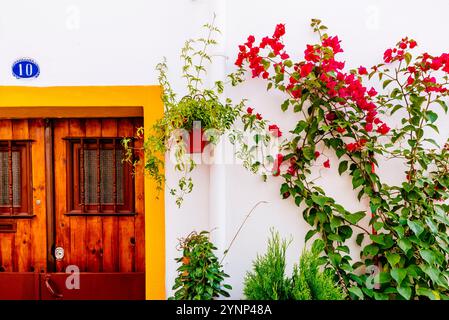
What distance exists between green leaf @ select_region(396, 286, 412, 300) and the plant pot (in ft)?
5.57

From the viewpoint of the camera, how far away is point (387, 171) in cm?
299

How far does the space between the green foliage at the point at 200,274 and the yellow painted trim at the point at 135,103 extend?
13.3 inches

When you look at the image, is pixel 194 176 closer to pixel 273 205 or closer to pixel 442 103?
pixel 273 205

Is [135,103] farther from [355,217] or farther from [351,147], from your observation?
[355,217]

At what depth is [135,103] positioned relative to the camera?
115 inches

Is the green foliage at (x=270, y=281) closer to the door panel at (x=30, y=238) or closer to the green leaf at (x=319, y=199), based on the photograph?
the green leaf at (x=319, y=199)

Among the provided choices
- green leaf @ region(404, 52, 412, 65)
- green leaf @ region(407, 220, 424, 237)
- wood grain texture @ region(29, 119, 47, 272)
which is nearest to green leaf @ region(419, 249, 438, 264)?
green leaf @ region(407, 220, 424, 237)

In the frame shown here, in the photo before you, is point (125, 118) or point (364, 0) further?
point (125, 118)

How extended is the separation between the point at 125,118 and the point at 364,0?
2147mm

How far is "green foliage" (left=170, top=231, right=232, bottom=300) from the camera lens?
253 centimetres

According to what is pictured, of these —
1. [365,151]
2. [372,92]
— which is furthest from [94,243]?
[372,92]

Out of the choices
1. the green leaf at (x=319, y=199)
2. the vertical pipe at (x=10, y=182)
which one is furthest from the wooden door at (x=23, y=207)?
the green leaf at (x=319, y=199)
